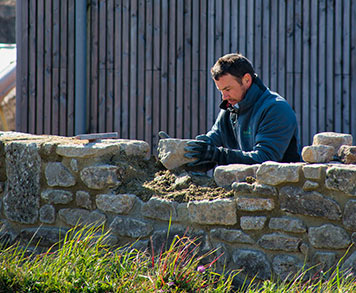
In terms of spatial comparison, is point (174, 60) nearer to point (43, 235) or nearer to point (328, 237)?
point (43, 235)

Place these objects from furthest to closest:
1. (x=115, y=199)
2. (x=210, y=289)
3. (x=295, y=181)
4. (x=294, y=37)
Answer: (x=294, y=37), (x=115, y=199), (x=295, y=181), (x=210, y=289)

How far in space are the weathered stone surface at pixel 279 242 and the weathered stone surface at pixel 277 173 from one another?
33 cm

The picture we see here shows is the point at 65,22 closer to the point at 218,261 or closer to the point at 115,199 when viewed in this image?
the point at 115,199

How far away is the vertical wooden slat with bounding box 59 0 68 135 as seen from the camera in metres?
7.11

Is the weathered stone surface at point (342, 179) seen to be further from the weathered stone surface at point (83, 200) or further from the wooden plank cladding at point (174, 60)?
the wooden plank cladding at point (174, 60)

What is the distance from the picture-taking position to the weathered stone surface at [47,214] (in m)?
4.34

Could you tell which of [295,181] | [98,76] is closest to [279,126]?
[295,181]

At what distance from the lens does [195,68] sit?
6.77 meters

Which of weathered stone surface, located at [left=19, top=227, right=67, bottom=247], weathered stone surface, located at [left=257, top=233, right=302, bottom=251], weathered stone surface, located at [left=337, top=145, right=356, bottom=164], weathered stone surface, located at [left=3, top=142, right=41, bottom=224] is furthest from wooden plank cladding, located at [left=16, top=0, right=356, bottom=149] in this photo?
weathered stone surface, located at [left=257, top=233, right=302, bottom=251]

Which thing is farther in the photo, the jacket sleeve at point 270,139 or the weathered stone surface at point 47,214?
the weathered stone surface at point 47,214

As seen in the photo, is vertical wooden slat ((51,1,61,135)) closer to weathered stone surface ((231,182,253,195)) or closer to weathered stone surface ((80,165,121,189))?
weathered stone surface ((80,165,121,189))

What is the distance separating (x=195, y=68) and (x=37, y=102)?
201 centimetres

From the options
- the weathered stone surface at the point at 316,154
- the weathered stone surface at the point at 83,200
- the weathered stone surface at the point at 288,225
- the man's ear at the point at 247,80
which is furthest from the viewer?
the man's ear at the point at 247,80

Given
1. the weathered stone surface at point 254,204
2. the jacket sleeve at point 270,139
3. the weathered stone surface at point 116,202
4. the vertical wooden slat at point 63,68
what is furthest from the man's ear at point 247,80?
the vertical wooden slat at point 63,68
